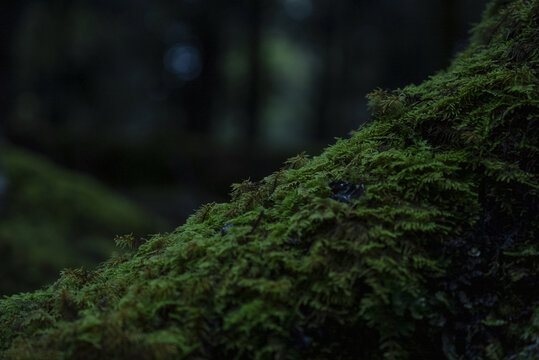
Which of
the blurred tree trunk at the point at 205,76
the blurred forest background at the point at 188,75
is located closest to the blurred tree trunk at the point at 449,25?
the blurred forest background at the point at 188,75

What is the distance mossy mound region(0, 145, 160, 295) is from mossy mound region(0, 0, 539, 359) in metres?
5.07

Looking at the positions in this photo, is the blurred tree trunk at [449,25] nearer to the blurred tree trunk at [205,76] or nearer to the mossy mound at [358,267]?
the mossy mound at [358,267]

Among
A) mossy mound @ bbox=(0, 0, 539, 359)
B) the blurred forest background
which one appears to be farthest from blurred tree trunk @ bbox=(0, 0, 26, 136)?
mossy mound @ bbox=(0, 0, 539, 359)

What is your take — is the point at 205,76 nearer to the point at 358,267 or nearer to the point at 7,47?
the point at 7,47

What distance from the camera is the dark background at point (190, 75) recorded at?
1277 cm

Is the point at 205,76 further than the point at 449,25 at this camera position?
Yes

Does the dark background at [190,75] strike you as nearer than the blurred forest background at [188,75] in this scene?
No

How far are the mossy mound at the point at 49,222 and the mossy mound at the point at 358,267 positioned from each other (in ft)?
16.6

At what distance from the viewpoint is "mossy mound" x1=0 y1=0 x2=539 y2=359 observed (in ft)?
4.67

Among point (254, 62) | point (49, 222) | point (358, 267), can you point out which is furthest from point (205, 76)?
point (358, 267)

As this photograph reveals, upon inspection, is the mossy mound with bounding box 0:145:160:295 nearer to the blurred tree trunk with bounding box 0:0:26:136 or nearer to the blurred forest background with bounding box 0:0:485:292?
the blurred tree trunk with bounding box 0:0:26:136

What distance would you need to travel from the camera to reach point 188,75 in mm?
24812

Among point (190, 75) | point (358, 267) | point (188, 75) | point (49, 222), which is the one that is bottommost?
point (358, 267)

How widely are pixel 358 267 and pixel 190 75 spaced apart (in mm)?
24256
